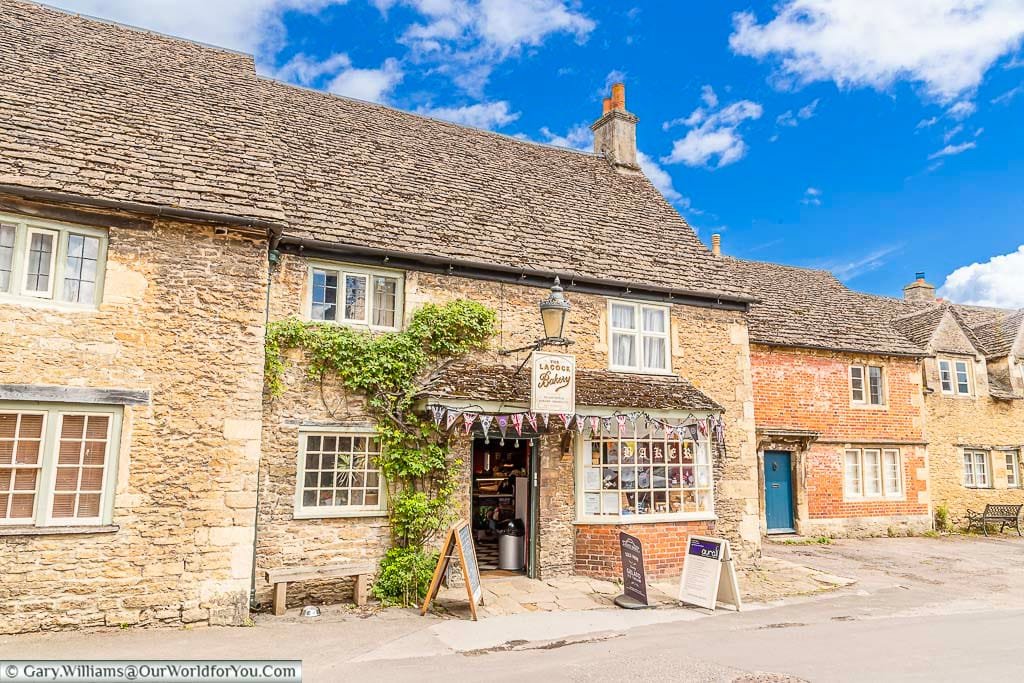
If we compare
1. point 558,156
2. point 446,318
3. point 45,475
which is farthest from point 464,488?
point 558,156

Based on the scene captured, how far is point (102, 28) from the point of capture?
13.5 metres

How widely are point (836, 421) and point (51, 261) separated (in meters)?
18.6

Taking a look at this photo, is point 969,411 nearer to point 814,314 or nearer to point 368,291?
point 814,314

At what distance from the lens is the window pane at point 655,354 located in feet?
44.0

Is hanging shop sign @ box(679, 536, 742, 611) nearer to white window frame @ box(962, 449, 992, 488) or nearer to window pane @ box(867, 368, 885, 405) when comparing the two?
window pane @ box(867, 368, 885, 405)

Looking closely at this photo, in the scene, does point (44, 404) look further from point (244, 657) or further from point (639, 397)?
point (639, 397)

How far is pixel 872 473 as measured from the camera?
1977 centimetres

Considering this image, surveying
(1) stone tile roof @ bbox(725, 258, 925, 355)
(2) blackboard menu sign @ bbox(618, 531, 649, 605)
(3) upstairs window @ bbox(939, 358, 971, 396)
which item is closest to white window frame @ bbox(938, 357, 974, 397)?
(3) upstairs window @ bbox(939, 358, 971, 396)

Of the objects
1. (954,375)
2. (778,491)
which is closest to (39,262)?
(778,491)

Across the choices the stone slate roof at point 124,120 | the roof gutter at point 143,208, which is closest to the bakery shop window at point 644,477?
the roof gutter at point 143,208

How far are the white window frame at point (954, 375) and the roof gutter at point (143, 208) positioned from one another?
68.7ft

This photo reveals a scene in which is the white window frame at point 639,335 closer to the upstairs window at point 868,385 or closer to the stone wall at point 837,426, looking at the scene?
the stone wall at point 837,426

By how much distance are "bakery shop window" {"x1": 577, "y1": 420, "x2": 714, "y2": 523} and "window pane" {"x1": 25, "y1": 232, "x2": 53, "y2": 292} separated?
27.8 feet

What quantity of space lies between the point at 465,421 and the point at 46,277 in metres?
5.87
